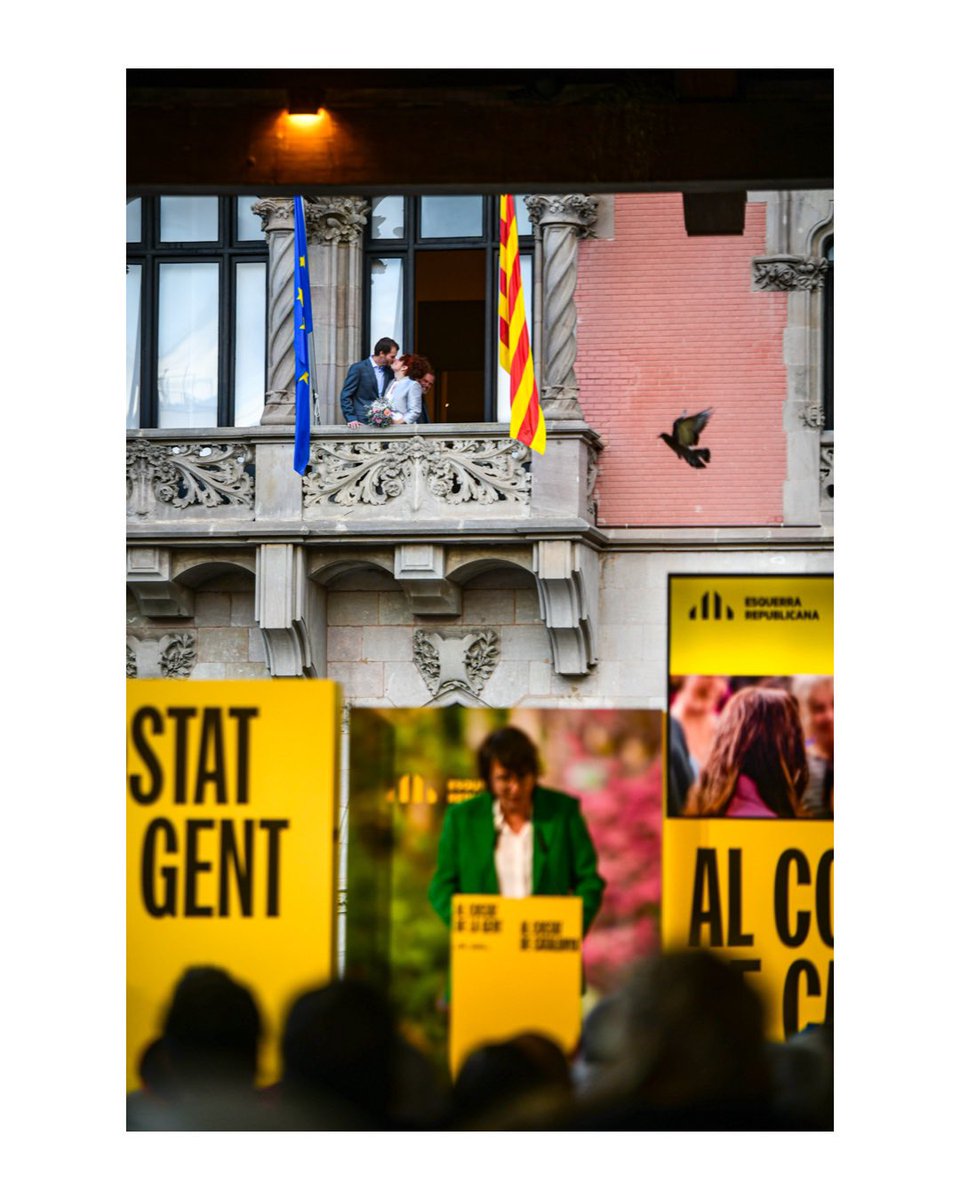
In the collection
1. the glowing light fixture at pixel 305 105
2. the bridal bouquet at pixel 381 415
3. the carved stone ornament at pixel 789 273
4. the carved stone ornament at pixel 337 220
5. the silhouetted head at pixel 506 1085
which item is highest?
the carved stone ornament at pixel 337 220

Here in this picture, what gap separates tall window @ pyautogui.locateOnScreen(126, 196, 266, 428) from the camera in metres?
15.1

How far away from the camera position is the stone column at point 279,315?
14.6 meters

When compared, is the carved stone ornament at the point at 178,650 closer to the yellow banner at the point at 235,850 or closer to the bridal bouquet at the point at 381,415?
the bridal bouquet at the point at 381,415

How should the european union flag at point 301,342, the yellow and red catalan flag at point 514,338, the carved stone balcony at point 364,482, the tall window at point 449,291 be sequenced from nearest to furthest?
the yellow and red catalan flag at point 514,338 < the european union flag at point 301,342 < the carved stone balcony at point 364,482 < the tall window at point 449,291

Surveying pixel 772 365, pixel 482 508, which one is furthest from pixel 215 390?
pixel 772 365

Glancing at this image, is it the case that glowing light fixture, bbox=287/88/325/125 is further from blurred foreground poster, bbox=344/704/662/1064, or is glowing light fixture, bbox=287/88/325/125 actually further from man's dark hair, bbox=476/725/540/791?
man's dark hair, bbox=476/725/540/791

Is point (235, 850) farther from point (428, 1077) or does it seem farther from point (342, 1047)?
point (428, 1077)

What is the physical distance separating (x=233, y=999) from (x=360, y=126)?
9.55ft

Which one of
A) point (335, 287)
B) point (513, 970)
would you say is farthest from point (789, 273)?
point (513, 970)

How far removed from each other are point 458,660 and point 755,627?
7.42m

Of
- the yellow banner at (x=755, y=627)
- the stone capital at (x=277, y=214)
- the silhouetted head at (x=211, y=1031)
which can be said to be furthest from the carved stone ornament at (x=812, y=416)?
the silhouetted head at (x=211, y=1031)

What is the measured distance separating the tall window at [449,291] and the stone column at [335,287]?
131 millimetres

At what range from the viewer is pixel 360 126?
7285mm

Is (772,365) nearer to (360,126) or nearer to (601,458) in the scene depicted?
(601,458)
